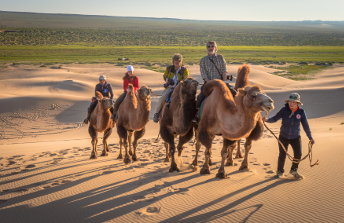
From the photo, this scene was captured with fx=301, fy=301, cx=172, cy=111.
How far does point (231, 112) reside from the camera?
633cm

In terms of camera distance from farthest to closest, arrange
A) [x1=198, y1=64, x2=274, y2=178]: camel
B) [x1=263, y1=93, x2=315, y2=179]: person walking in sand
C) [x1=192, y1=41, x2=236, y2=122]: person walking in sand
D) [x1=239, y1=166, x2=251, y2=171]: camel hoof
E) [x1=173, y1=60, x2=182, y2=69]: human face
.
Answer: [x1=173, y1=60, x2=182, y2=69]: human face < [x1=239, y1=166, x2=251, y2=171]: camel hoof < [x1=192, y1=41, x2=236, y2=122]: person walking in sand < [x1=263, y1=93, x2=315, y2=179]: person walking in sand < [x1=198, y1=64, x2=274, y2=178]: camel

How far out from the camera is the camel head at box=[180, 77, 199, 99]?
23.6 ft

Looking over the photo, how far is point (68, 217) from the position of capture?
5441 mm

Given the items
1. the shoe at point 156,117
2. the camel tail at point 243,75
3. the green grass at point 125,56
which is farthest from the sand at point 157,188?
the green grass at point 125,56

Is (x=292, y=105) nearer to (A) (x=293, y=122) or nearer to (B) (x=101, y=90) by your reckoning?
(A) (x=293, y=122)

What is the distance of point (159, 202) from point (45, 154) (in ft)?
18.5

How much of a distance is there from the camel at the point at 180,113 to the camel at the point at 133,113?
62 cm

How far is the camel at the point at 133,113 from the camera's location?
26.9 ft

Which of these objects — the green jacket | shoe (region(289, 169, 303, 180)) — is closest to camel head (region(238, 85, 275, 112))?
shoe (region(289, 169, 303, 180))

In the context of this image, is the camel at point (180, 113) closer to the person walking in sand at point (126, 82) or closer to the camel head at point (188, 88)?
the camel head at point (188, 88)

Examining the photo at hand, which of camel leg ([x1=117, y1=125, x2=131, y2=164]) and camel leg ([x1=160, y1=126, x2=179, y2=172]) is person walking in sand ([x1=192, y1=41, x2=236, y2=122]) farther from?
camel leg ([x1=117, y1=125, x2=131, y2=164])

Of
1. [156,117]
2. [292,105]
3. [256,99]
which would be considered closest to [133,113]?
[156,117]

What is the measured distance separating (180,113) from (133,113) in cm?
170

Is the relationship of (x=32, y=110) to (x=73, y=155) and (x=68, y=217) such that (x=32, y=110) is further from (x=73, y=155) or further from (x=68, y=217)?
(x=68, y=217)
